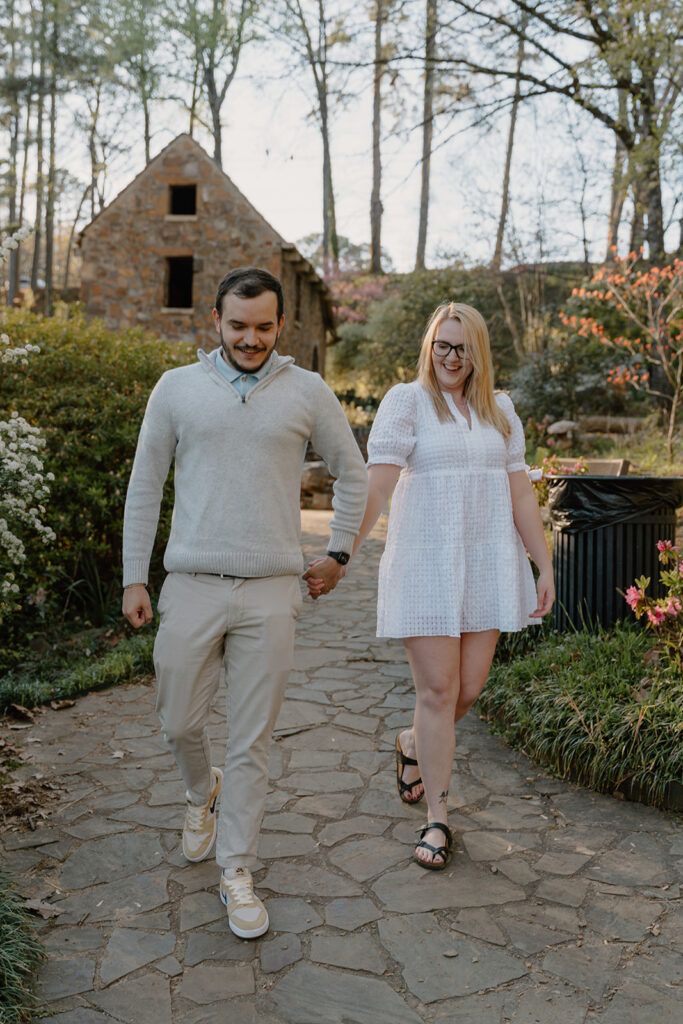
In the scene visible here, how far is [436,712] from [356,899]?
0.70 metres

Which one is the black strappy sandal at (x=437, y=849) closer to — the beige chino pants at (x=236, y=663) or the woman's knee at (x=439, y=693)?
the woman's knee at (x=439, y=693)

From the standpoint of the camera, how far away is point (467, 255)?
2245 centimetres

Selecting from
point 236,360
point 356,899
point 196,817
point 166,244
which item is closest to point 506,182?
point 166,244

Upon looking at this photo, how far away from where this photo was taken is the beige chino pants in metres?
2.62

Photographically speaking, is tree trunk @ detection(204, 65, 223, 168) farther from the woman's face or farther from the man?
the man

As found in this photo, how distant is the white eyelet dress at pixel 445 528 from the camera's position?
3.10 meters

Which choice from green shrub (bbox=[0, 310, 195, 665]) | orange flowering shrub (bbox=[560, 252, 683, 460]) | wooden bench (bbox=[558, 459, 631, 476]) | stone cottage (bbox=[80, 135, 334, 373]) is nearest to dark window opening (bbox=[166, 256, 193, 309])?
stone cottage (bbox=[80, 135, 334, 373])

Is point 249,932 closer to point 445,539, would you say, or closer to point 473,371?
point 445,539

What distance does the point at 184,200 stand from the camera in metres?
19.5

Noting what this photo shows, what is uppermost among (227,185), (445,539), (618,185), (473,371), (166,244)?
(227,185)

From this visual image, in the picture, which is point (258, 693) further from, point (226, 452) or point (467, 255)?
point (467, 255)

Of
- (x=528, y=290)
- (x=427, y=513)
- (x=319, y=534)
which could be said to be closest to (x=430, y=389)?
(x=427, y=513)

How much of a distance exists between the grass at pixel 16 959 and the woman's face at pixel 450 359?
229 cm

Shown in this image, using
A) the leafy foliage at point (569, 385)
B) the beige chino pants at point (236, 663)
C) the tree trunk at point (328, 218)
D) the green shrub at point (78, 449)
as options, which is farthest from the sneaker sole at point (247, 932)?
the tree trunk at point (328, 218)
